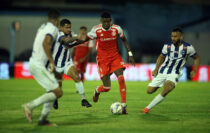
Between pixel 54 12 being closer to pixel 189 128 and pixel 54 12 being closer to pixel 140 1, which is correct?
pixel 189 128

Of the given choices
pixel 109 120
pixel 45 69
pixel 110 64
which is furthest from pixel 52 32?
pixel 110 64

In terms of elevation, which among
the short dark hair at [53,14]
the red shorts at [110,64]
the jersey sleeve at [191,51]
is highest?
the short dark hair at [53,14]

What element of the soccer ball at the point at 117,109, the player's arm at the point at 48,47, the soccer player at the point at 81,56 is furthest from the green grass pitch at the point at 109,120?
the soccer player at the point at 81,56

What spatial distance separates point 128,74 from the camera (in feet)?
81.4

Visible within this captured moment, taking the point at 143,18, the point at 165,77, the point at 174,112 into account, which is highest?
the point at 143,18

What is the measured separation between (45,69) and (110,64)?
3.06m

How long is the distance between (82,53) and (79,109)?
682 centimetres

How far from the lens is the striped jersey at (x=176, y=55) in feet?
29.9

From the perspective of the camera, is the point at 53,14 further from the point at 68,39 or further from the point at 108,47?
the point at 108,47

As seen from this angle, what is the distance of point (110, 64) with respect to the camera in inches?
386

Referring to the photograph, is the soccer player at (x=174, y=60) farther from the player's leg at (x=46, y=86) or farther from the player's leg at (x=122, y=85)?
the player's leg at (x=46, y=86)

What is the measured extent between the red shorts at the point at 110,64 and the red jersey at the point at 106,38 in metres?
0.12

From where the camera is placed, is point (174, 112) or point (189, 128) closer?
point (189, 128)

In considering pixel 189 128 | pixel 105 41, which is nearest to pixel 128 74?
pixel 105 41
